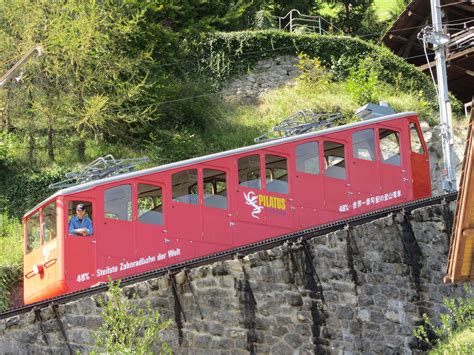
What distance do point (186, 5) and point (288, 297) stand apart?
19361 mm

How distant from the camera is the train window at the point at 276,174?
19.9 meters

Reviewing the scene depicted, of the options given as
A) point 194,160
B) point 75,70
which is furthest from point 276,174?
point 75,70

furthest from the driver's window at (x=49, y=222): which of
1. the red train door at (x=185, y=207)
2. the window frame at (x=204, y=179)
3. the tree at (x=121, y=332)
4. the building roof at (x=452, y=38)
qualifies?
the building roof at (x=452, y=38)

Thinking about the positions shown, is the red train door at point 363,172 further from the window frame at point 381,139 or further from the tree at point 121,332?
the tree at point 121,332

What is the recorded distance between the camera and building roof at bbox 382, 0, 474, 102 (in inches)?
1394

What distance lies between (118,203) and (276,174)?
3.55 m

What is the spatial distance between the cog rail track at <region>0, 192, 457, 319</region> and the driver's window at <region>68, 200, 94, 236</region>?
1644 millimetres

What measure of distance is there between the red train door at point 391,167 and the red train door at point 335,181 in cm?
75

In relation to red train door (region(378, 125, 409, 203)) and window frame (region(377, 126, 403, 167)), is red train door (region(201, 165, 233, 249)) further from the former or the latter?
window frame (region(377, 126, 403, 167))

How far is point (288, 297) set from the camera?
17703 mm

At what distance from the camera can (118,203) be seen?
18.4 metres

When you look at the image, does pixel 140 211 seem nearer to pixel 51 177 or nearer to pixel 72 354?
pixel 72 354

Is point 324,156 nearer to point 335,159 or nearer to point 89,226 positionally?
point 335,159

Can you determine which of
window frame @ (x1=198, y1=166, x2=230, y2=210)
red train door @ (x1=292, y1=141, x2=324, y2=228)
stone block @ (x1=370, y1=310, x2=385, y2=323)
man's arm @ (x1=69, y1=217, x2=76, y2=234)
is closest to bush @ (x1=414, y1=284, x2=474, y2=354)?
stone block @ (x1=370, y1=310, x2=385, y2=323)
